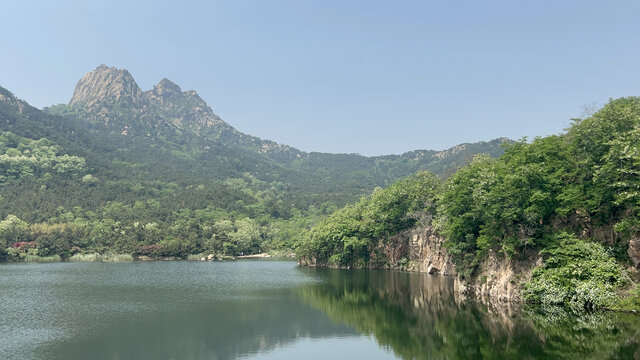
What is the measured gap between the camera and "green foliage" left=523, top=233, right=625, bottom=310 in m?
39.7

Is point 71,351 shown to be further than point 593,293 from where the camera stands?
No

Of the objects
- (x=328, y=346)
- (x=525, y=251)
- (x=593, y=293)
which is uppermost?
(x=525, y=251)

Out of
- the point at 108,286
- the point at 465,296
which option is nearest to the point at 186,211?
the point at 108,286

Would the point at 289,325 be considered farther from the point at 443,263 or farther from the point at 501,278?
the point at 443,263

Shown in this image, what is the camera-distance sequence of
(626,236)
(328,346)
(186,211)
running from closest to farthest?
(328,346)
(626,236)
(186,211)

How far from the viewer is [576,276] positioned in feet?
136

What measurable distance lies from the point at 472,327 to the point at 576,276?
1187 centimetres

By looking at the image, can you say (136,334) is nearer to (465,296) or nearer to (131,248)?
(465,296)

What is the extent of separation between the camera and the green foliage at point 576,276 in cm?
3969

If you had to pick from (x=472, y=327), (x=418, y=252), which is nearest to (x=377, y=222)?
(x=418, y=252)

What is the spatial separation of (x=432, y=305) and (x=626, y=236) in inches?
765

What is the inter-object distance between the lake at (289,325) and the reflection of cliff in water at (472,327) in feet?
0.26

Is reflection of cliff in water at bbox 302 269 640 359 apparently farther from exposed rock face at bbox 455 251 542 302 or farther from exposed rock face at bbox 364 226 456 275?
exposed rock face at bbox 364 226 456 275

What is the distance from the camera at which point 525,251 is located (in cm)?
4812
